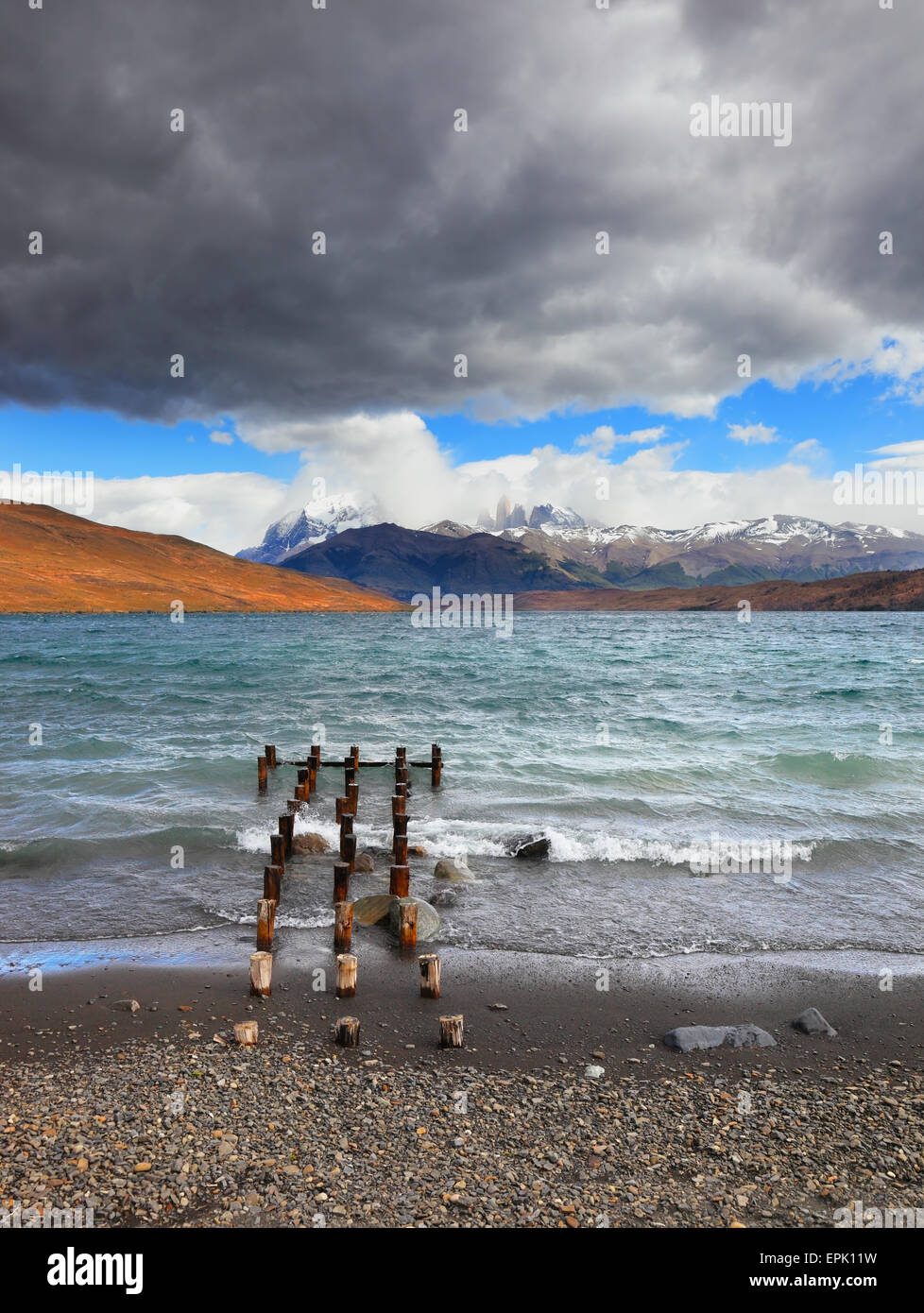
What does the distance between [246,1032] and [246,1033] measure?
10mm

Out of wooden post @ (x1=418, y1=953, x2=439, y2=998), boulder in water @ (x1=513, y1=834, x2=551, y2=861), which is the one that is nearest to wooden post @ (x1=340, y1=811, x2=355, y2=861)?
boulder in water @ (x1=513, y1=834, x2=551, y2=861)

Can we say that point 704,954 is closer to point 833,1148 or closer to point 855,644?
point 833,1148

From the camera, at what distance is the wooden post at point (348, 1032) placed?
7.44 metres

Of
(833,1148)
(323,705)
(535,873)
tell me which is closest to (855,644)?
(323,705)

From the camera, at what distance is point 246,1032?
24.3ft

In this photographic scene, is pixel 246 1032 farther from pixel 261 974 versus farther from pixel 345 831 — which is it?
pixel 345 831

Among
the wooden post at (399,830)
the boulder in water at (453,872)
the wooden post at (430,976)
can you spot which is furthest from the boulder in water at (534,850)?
the wooden post at (430,976)

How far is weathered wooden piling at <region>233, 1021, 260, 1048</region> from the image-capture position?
739 cm

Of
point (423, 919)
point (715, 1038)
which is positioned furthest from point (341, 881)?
point (715, 1038)

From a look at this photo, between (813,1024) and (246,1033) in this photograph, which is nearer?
(246,1033)

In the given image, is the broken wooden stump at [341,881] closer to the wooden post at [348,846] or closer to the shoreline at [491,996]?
the shoreline at [491,996]

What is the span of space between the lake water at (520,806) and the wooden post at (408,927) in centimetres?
84

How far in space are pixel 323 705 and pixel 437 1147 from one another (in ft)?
103

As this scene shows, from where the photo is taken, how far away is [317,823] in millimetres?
16766
